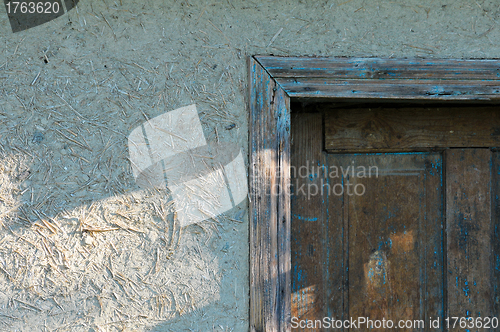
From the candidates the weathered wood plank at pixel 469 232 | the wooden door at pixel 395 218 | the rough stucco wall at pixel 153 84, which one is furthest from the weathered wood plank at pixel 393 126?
the rough stucco wall at pixel 153 84

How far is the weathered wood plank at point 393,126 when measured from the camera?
126 centimetres

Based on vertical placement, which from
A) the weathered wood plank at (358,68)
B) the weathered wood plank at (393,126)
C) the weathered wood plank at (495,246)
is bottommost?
the weathered wood plank at (495,246)

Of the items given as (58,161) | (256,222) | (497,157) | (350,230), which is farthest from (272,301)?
(497,157)

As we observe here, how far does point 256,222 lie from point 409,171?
659 millimetres

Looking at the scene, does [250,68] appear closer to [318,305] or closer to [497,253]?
[318,305]

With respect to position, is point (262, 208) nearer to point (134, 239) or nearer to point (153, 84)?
point (134, 239)

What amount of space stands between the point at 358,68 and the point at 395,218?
602 mm

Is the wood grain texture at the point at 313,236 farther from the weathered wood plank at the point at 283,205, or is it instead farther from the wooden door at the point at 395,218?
the weathered wood plank at the point at 283,205

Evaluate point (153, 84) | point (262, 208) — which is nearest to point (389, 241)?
point (262, 208)

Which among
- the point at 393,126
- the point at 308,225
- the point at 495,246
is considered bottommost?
the point at 495,246

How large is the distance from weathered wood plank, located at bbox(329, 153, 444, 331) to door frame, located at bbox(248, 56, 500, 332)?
294 millimetres

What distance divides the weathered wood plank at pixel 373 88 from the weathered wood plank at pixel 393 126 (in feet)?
0.51

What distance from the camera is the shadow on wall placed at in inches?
42.5

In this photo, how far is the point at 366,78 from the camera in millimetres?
1095
